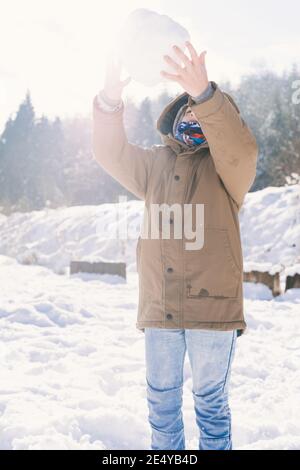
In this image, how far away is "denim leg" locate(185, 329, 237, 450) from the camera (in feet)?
6.53

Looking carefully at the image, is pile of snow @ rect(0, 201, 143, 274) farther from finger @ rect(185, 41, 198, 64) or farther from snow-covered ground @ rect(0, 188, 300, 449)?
finger @ rect(185, 41, 198, 64)

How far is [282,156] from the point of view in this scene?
25.2 metres

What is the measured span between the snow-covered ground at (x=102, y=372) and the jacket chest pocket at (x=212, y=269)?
1126 millimetres

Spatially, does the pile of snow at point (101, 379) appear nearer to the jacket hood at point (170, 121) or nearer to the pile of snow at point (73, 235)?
the jacket hood at point (170, 121)

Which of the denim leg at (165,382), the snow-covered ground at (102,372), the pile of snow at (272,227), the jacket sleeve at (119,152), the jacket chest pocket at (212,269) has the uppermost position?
the jacket sleeve at (119,152)

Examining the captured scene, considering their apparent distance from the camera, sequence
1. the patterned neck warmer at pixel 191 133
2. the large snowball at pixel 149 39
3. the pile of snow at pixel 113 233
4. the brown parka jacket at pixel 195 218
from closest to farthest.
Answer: the brown parka jacket at pixel 195 218 → the large snowball at pixel 149 39 → the patterned neck warmer at pixel 191 133 → the pile of snow at pixel 113 233

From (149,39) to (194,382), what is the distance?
155cm

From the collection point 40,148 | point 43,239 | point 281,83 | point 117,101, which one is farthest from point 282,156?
point 281,83

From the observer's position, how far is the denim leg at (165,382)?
2.06 m

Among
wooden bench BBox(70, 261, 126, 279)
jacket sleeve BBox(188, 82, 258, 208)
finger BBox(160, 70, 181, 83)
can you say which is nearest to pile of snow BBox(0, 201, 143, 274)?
wooden bench BBox(70, 261, 126, 279)

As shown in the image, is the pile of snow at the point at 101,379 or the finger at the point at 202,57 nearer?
the finger at the point at 202,57

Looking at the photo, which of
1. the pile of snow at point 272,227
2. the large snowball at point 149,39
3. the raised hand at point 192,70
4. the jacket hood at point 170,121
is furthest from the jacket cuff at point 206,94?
the pile of snow at point 272,227

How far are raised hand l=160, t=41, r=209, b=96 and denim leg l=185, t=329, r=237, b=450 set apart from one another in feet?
3.37
